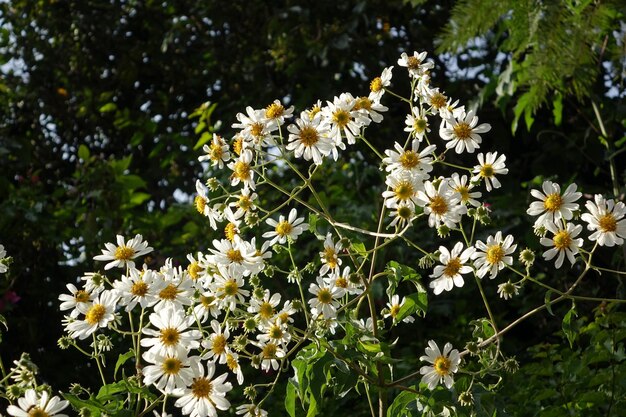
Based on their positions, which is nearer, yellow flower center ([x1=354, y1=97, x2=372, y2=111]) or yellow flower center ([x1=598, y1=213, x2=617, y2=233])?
yellow flower center ([x1=598, y1=213, x2=617, y2=233])

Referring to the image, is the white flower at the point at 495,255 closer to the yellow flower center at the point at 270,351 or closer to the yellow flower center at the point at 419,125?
the yellow flower center at the point at 419,125

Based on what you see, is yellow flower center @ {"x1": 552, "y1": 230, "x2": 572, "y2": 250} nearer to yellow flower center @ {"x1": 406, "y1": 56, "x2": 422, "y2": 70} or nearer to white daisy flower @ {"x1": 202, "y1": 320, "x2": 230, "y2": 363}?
yellow flower center @ {"x1": 406, "y1": 56, "x2": 422, "y2": 70}

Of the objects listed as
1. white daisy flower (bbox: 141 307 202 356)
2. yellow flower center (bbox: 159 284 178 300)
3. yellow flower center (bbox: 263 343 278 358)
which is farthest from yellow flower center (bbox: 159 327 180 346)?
yellow flower center (bbox: 263 343 278 358)

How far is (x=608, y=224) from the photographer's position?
5.23 ft

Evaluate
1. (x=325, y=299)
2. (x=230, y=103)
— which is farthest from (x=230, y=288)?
(x=230, y=103)

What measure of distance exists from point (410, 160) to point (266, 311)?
14.5 inches

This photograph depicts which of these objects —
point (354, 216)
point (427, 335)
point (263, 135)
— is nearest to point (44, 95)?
point (354, 216)

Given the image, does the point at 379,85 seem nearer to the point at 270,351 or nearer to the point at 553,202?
the point at 553,202

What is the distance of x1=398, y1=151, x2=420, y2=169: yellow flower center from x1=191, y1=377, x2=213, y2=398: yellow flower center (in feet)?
1.68

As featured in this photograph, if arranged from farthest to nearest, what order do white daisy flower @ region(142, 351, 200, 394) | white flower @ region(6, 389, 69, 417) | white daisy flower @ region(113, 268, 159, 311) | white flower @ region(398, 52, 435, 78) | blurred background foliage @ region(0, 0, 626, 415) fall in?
1. blurred background foliage @ region(0, 0, 626, 415)
2. white flower @ region(398, 52, 435, 78)
3. white daisy flower @ region(113, 268, 159, 311)
4. white daisy flower @ region(142, 351, 200, 394)
5. white flower @ region(6, 389, 69, 417)

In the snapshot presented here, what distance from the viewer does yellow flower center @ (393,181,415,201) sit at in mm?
1621

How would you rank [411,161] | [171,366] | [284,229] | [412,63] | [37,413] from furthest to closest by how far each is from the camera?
[412,63] → [284,229] → [411,161] → [171,366] → [37,413]

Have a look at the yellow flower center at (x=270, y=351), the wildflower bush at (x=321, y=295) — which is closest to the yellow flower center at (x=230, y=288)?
the wildflower bush at (x=321, y=295)

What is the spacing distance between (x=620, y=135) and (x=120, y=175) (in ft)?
6.72
